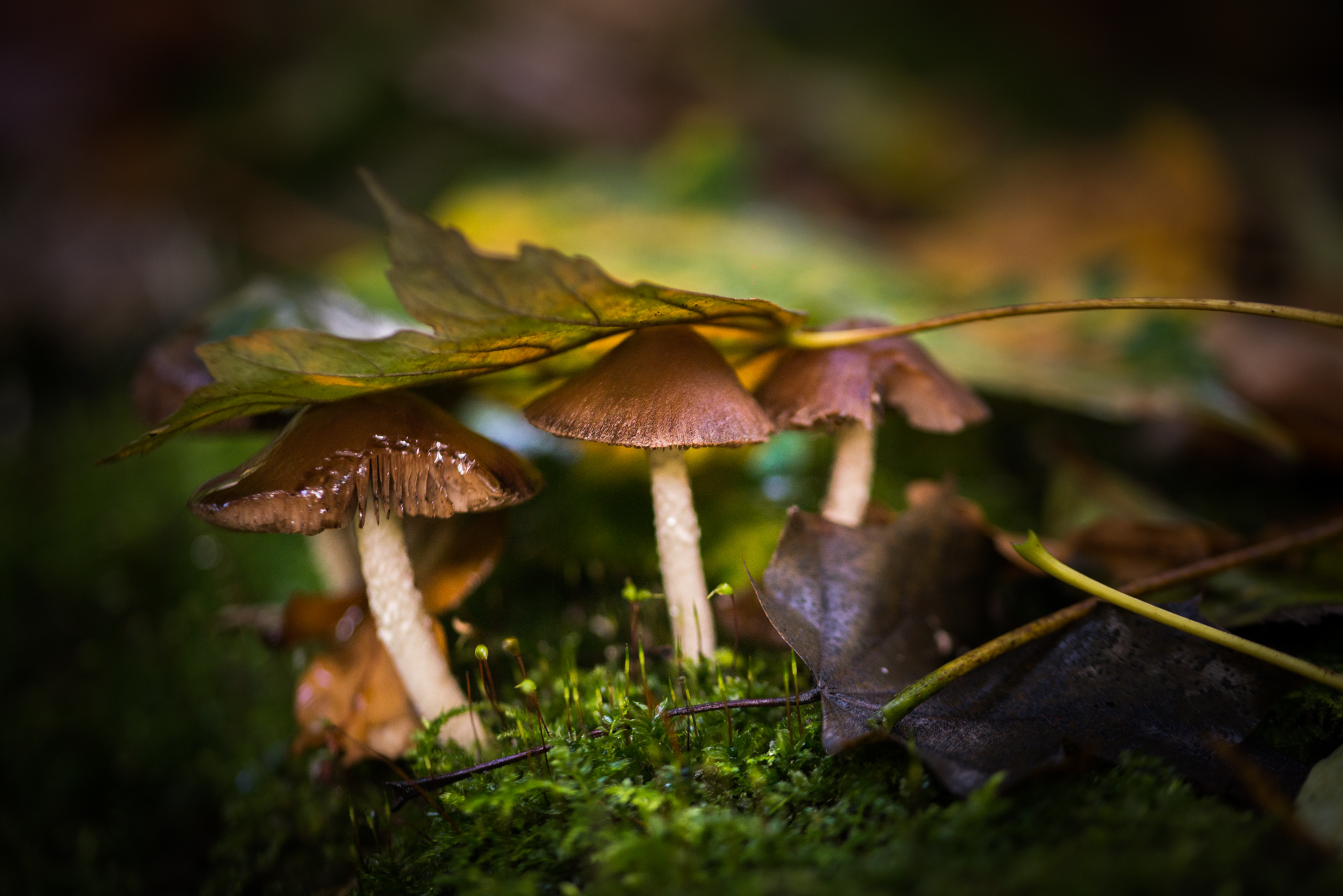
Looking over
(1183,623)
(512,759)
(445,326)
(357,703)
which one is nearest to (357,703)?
(357,703)

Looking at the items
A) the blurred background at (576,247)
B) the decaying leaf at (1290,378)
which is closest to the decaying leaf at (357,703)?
the blurred background at (576,247)

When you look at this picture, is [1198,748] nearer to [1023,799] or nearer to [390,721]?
[1023,799]

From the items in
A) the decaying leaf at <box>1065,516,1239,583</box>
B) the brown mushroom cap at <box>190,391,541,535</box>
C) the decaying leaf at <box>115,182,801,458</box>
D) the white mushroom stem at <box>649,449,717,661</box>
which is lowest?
the decaying leaf at <box>1065,516,1239,583</box>

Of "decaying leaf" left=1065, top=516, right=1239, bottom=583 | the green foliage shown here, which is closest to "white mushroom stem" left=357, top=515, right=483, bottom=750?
the green foliage

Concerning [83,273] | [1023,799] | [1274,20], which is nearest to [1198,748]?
[1023,799]

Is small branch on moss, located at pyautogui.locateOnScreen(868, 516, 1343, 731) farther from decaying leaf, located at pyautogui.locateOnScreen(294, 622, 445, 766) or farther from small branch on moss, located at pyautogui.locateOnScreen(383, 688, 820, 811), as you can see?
decaying leaf, located at pyautogui.locateOnScreen(294, 622, 445, 766)

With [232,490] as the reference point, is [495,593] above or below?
below
